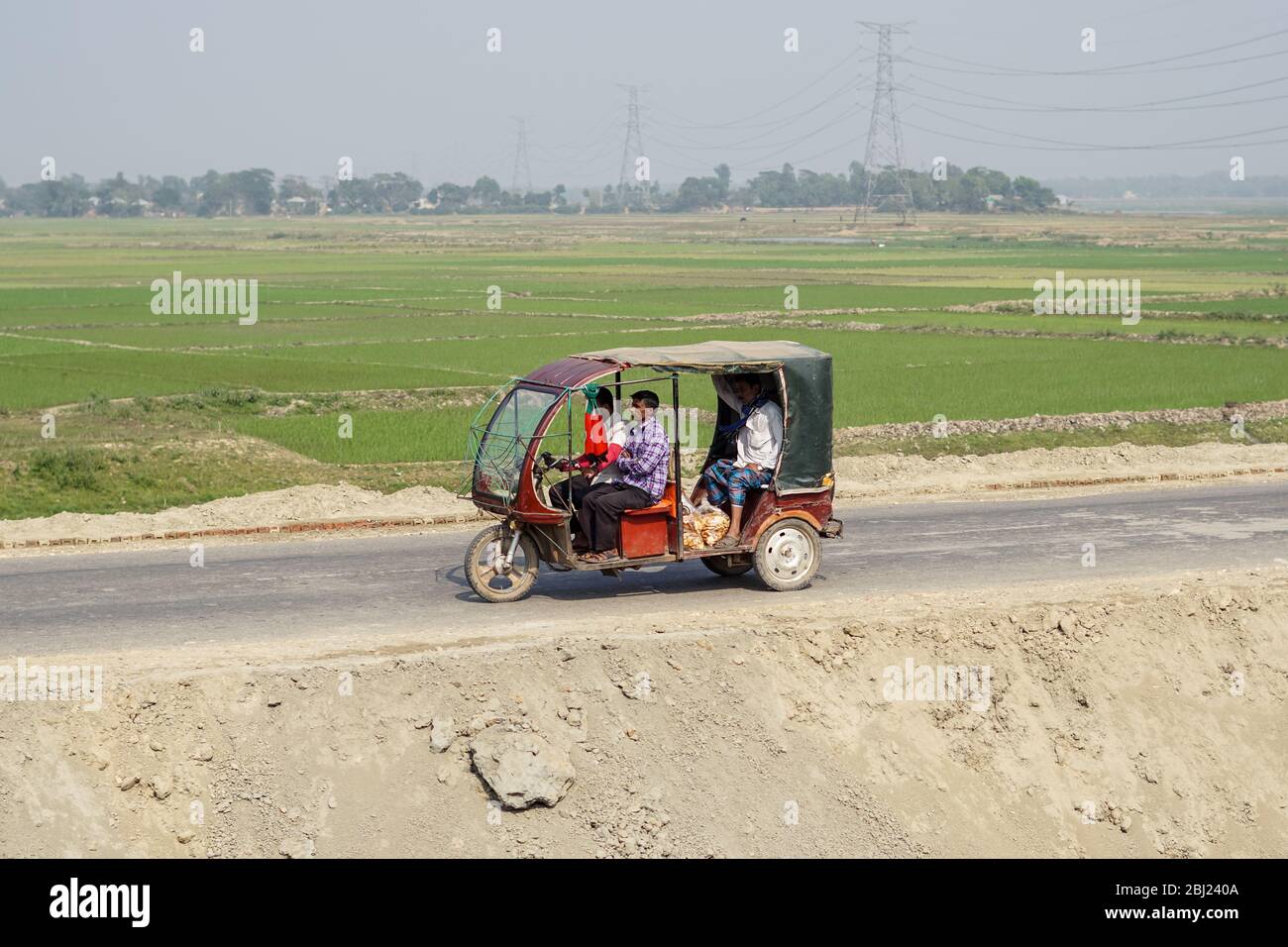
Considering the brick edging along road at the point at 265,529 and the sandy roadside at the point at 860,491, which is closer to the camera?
the brick edging along road at the point at 265,529

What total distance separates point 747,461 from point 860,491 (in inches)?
257

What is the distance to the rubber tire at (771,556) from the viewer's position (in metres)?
15.2

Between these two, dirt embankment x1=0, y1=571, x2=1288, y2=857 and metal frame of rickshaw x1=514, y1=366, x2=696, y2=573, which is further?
metal frame of rickshaw x1=514, y1=366, x2=696, y2=573

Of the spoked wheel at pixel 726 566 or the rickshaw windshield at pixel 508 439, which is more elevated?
the rickshaw windshield at pixel 508 439

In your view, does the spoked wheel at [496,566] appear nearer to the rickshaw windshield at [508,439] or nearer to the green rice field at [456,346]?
the rickshaw windshield at [508,439]

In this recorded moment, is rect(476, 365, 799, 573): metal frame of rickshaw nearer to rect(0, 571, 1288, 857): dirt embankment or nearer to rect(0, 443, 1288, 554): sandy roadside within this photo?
rect(0, 571, 1288, 857): dirt embankment

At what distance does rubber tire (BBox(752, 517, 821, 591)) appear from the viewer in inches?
599

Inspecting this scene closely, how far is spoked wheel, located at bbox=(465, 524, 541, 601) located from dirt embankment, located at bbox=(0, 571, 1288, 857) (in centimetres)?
172

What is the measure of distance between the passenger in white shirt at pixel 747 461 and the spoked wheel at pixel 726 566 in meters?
0.86

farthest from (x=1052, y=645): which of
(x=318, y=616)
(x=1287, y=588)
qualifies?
(x=318, y=616)
